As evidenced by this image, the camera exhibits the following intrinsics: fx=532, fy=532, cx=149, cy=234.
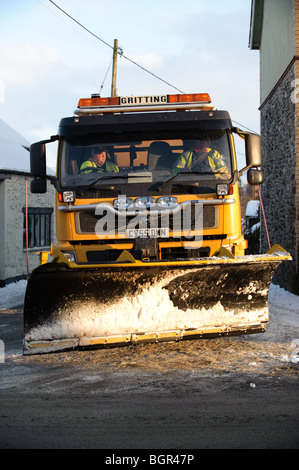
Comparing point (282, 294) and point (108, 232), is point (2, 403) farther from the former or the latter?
point (282, 294)

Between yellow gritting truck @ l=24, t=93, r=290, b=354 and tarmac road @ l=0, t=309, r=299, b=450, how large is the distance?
350 millimetres

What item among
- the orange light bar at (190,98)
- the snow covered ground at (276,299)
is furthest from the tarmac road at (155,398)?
the orange light bar at (190,98)

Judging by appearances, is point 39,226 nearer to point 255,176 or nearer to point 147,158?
point 147,158

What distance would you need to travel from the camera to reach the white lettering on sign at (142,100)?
7.09 m

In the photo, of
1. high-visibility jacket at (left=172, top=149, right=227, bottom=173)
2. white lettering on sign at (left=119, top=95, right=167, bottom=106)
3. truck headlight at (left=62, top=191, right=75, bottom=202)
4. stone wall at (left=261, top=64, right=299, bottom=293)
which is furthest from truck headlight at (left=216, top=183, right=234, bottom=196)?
stone wall at (left=261, top=64, right=299, bottom=293)

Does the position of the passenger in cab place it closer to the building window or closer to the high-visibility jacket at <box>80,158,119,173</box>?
the high-visibility jacket at <box>80,158,119,173</box>

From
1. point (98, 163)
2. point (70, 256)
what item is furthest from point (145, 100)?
point (70, 256)

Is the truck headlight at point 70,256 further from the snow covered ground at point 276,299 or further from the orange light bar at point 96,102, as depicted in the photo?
the snow covered ground at point 276,299

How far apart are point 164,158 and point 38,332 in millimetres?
2642

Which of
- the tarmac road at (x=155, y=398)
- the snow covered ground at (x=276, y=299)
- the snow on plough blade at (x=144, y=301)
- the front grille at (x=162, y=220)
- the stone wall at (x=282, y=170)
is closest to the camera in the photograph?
the tarmac road at (x=155, y=398)

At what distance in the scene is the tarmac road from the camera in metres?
3.58

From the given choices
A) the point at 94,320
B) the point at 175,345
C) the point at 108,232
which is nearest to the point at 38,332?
the point at 94,320

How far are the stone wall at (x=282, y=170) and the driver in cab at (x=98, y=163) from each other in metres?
5.54

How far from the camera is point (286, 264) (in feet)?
39.3
